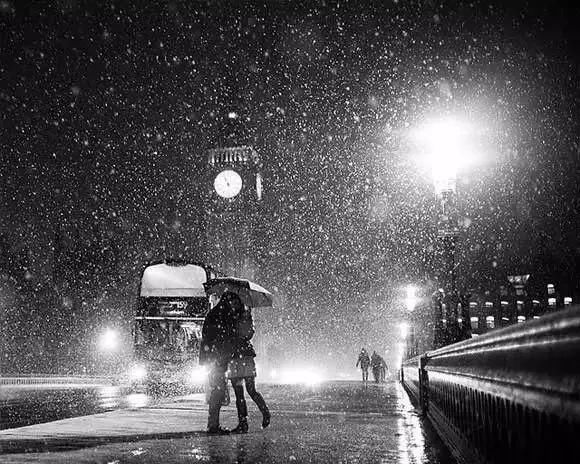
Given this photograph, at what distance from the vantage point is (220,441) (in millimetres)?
7207

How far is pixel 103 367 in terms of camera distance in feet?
186

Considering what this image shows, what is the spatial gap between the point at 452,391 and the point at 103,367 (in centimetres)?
5387

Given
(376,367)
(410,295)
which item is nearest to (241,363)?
(410,295)

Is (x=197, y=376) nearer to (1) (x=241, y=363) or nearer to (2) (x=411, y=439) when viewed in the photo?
(1) (x=241, y=363)

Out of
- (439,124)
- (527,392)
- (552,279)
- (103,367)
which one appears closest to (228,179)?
(103,367)

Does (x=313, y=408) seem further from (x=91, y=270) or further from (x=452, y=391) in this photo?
(x=91, y=270)

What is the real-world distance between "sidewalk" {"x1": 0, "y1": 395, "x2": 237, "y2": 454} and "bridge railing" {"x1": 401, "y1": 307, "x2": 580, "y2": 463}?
375 centimetres

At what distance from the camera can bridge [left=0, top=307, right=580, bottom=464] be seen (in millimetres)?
2223

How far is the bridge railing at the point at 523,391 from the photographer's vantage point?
2.02 metres

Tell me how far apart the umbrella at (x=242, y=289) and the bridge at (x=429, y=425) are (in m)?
2.13

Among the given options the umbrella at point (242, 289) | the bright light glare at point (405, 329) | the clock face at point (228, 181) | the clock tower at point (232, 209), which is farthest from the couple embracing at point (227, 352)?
the clock face at point (228, 181)

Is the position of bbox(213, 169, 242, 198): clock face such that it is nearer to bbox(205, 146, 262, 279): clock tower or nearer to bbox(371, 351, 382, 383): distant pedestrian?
bbox(205, 146, 262, 279): clock tower

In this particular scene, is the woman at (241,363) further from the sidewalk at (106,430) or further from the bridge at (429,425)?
the sidewalk at (106,430)

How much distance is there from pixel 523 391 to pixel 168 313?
25.1 meters
